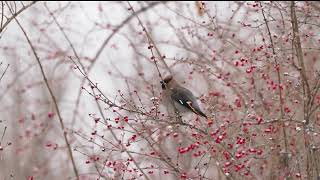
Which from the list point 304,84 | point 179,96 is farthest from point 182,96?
point 304,84

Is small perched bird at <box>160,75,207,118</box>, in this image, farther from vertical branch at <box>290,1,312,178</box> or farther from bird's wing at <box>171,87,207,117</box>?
vertical branch at <box>290,1,312,178</box>

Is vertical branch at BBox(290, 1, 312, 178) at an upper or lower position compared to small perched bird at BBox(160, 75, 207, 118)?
lower

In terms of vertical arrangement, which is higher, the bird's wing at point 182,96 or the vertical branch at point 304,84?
the bird's wing at point 182,96

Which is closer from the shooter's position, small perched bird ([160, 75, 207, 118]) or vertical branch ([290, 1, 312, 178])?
vertical branch ([290, 1, 312, 178])

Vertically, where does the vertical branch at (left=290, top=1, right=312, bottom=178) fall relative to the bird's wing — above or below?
below

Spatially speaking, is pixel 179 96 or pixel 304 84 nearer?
pixel 304 84

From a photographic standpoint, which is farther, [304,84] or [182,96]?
[182,96]

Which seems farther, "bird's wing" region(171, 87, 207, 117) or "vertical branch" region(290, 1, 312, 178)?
"bird's wing" region(171, 87, 207, 117)

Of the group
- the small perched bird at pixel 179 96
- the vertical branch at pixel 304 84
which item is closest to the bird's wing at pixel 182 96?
the small perched bird at pixel 179 96

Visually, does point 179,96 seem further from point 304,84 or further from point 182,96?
point 304,84

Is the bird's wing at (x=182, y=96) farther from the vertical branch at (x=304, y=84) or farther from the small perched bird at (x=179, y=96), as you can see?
the vertical branch at (x=304, y=84)

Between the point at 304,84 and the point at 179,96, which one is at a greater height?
the point at 179,96

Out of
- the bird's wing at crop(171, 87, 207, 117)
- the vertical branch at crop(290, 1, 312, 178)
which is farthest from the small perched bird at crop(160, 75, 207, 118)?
the vertical branch at crop(290, 1, 312, 178)

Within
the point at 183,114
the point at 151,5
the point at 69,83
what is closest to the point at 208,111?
the point at 183,114
